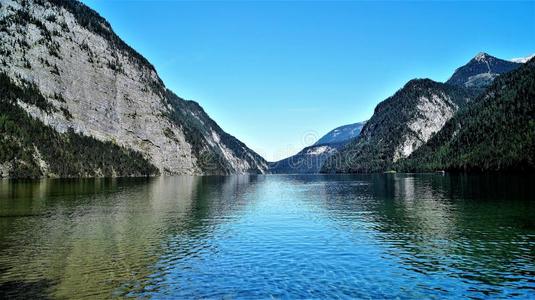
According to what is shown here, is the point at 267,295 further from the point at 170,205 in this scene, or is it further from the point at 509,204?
the point at 509,204

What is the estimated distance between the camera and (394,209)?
64875mm

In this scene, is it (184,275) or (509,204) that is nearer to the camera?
(184,275)

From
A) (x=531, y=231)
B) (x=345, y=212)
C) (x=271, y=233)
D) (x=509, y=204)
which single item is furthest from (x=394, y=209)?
(x=271, y=233)

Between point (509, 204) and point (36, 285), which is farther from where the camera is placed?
point (509, 204)

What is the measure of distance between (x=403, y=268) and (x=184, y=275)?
49.4 ft

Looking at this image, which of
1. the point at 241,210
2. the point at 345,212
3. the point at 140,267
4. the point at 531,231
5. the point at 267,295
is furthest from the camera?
the point at 241,210

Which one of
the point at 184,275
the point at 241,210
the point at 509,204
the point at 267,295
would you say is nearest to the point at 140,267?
the point at 184,275

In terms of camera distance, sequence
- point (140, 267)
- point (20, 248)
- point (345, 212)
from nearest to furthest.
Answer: point (140, 267), point (20, 248), point (345, 212)

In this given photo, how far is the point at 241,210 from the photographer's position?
2611 inches

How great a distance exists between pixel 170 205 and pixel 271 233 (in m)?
33.5

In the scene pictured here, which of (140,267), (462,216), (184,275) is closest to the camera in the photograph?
(184,275)

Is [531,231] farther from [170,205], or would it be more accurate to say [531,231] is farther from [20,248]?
[170,205]

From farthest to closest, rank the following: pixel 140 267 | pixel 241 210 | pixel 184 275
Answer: pixel 241 210 → pixel 140 267 → pixel 184 275

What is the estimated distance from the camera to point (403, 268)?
1141 inches
